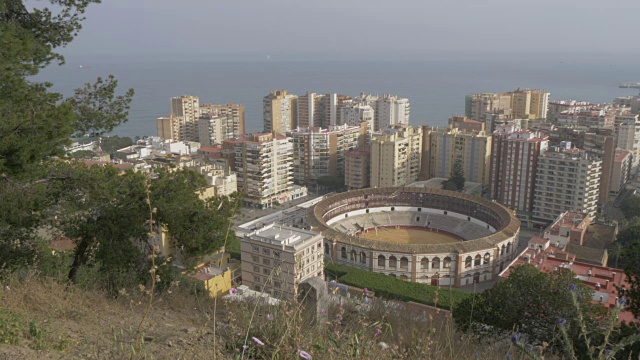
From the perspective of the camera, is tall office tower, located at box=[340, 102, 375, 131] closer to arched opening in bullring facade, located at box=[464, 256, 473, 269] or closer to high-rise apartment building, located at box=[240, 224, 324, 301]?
arched opening in bullring facade, located at box=[464, 256, 473, 269]

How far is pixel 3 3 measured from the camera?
455 cm

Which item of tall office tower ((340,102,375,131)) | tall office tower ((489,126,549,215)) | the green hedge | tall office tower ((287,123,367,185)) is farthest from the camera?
tall office tower ((340,102,375,131))

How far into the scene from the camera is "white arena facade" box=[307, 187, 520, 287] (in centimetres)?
1505

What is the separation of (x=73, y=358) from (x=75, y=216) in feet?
11.8

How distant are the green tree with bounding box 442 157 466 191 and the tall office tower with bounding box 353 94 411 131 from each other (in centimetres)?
1039

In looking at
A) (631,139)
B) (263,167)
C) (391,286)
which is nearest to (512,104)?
(631,139)

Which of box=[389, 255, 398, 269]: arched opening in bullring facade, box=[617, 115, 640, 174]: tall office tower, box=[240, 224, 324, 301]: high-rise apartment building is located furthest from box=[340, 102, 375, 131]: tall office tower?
box=[240, 224, 324, 301]: high-rise apartment building

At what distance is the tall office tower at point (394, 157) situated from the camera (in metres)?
23.5

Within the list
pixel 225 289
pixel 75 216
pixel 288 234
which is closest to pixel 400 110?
pixel 288 234

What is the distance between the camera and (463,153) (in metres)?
24.7

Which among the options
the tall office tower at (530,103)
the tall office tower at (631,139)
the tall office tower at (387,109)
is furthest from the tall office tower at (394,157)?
the tall office tower at (530,103)

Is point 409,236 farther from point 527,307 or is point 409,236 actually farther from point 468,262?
point 527,307

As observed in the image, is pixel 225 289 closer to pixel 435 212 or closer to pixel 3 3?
pixel 3 3

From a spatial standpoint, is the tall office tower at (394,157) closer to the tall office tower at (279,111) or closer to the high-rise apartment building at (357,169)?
the high-rise apartment building at (357,169)
